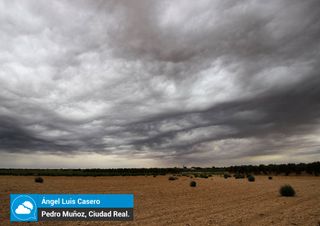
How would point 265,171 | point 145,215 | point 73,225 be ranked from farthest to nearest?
point 265,171, point 145,215, point 73,225

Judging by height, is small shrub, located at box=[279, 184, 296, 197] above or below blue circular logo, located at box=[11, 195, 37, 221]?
below

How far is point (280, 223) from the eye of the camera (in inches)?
592

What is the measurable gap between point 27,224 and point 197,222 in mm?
9525

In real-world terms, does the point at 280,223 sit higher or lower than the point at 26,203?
lower

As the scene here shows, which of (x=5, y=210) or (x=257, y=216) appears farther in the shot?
(x=5, y=210)

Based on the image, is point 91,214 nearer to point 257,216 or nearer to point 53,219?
point 53,219

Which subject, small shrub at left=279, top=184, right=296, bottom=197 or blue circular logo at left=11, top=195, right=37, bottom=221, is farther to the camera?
small shrub at left=279, top=184, right=296, bottom=197

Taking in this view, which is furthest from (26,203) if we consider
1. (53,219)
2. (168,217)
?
(168,217)

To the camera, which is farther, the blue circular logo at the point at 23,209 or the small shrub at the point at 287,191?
the small shrub at the point at 287,191

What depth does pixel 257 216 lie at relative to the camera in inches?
676

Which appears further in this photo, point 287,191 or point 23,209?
point 287,191

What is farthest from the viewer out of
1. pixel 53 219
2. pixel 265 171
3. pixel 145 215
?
pixel 265 171

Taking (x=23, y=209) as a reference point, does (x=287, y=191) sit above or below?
below

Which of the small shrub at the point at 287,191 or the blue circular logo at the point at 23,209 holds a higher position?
the blue circular logo at the point at 23,209
